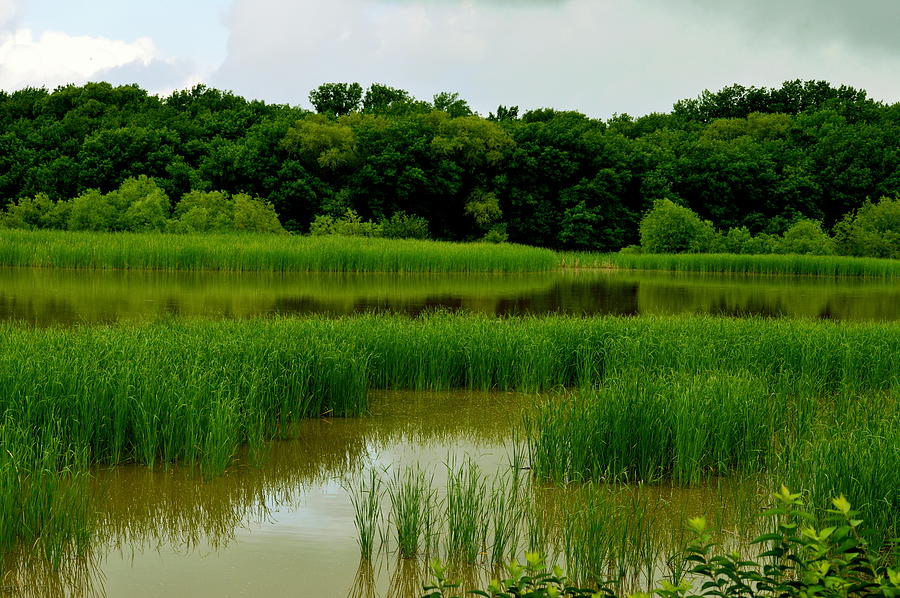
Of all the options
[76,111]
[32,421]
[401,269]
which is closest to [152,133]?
[76,111]

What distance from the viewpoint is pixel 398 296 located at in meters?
19.8

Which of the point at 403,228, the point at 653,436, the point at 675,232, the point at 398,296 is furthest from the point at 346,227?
the point at 653,436

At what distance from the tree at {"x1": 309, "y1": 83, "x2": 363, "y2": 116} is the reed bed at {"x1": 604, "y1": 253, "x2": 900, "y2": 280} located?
31.2 metres

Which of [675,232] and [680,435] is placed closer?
[680,435]

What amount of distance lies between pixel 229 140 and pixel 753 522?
48.8 metres

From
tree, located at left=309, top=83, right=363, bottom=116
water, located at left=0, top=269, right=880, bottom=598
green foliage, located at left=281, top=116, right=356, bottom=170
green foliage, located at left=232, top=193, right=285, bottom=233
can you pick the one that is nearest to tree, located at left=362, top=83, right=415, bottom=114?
tree, located at left=309, top=83, right=363, bottom=116

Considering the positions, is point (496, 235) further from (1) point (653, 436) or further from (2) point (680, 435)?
(2) point (680, 435)

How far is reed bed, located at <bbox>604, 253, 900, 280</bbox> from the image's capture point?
33.7 metres

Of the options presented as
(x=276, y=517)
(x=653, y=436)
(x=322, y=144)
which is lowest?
(x=276, y=517)

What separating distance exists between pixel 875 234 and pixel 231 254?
3029 cm

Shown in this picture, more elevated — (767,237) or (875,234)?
(875,234)

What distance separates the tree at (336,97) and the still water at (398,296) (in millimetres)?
33716

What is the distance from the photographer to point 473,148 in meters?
46.7

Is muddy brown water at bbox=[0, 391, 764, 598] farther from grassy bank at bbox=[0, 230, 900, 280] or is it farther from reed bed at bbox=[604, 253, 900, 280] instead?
reed bed at bbox=[604, 253, 900, 280]
